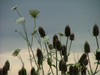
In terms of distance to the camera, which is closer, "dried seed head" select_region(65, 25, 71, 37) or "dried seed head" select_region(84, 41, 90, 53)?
"dried seed head" select_region(84, 41, 90, 53)

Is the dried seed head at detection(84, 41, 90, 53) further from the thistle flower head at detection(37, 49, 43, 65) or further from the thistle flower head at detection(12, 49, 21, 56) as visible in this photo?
the thistle flower head at detection(12, 49, 21, 56)

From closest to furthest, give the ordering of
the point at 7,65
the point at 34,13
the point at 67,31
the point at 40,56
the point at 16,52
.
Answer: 1. the point at 40,56
2. the point at 7,65
3. the point at 16,52
4. the point at 34,13
5. the point at 67,31

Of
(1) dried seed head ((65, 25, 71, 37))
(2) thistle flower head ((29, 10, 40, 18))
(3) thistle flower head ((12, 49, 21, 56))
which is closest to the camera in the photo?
(3) thistle flower head ((12, 49, 21, 56))

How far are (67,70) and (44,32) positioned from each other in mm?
1117

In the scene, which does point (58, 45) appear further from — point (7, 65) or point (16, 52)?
point (7, 65)

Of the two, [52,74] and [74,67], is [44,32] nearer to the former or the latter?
[52,74]

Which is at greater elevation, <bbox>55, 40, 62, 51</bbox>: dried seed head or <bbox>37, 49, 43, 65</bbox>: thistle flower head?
<bbox>55, 40, 62, 51</bbox>: dried seed head

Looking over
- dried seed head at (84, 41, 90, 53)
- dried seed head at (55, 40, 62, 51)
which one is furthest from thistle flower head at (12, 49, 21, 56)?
dried seed head at (84, 41, 90, 53)

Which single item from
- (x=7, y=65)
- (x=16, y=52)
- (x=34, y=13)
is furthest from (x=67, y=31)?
(x=7, y=65)

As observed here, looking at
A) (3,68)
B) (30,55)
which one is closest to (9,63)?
(3,68)

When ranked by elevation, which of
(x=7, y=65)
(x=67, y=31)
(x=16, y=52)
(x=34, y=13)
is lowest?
(x=7, y=65)

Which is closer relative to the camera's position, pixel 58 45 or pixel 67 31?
pixel 58 45

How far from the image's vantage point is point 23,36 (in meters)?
3.93

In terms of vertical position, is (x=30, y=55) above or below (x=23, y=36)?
below
